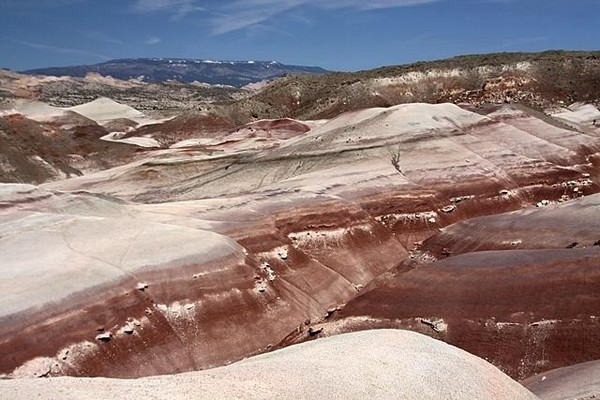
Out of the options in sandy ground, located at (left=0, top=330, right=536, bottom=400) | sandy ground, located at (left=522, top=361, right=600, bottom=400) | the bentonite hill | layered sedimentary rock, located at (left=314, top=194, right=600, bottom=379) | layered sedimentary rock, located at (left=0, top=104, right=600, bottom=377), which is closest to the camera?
sandy ground, located at (left=0, top=330, right=536, bottom=400)

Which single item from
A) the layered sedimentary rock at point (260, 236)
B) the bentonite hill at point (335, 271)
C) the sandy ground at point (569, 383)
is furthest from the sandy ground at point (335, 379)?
the layered sedimentary rock at point (260, 236)

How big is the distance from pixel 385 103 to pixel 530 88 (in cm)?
1339

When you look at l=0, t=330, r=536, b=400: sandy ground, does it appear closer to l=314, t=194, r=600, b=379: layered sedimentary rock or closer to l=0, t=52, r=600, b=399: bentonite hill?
l=0, t=52, r=600, b=399: bentonite hill

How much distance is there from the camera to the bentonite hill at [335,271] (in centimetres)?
903

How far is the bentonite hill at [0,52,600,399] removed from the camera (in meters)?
9.03

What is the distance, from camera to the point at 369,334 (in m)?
9.98

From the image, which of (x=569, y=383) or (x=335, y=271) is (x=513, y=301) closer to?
(x=569, y=383)

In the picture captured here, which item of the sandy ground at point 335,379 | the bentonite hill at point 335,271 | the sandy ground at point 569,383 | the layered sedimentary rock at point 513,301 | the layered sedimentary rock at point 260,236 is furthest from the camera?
the layered sedimentary rock at point 513,301

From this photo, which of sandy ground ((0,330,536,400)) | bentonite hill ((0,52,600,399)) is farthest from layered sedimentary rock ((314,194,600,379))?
sandy ground ((0,330,536,400))

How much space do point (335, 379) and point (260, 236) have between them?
39.1 feet

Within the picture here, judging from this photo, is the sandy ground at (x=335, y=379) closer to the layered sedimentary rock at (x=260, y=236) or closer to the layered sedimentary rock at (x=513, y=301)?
the layered sedimentary rock at (x=513, y=301)

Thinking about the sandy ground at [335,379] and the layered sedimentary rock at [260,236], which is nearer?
the sandy ground at [335,379]

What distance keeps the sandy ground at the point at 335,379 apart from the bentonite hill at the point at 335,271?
0.03 metres

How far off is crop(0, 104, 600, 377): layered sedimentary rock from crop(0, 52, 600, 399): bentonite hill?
0.06 m
